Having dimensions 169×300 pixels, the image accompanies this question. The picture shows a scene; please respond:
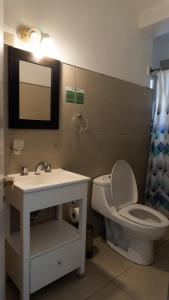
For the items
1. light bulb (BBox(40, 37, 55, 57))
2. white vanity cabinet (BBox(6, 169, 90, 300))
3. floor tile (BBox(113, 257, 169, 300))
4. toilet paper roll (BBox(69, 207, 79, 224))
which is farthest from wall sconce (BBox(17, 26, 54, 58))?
floor tile (BBox(113, 257, 169, 300))

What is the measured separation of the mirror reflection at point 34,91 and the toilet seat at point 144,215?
1087 mm

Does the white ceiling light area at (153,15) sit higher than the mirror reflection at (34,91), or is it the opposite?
the white ceiling light area at (153,15)

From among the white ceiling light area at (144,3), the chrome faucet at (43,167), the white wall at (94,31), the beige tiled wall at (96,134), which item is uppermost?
the white ceiling light area at (144,3)

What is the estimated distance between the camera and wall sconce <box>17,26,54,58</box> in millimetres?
1438

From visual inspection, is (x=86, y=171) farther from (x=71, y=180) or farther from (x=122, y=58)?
(x=122, y=58)

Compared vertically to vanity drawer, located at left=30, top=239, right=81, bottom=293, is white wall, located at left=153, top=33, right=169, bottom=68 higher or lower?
higher

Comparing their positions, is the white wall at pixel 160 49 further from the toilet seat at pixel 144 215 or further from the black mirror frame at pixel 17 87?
the toilet seat at pixel 144 215

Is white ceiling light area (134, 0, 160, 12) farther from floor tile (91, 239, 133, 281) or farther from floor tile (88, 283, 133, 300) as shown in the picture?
floor tile (88, 283, 133, 300)

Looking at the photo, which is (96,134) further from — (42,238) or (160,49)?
(160,49)

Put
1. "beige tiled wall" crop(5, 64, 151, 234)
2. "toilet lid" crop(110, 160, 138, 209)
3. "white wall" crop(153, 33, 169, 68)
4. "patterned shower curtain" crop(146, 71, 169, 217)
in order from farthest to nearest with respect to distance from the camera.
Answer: "white wall" crop(153, 33, 169, 68) < "patterned shower curtain" crop(146, 71, 169, 217) < "toilet lid" crop(110, 160, 138, 209) < "beige tiled wall" crop(5, 64, 151, 234)

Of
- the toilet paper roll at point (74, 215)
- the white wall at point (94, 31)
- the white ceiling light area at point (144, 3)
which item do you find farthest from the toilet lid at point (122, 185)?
the white ceiling light area at point (144, 3)

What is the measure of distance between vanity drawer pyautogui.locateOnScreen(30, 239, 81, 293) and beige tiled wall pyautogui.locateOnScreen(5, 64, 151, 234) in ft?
2.09

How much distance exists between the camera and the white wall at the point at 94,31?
1.50 metres

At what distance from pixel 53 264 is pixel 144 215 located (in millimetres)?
1033
